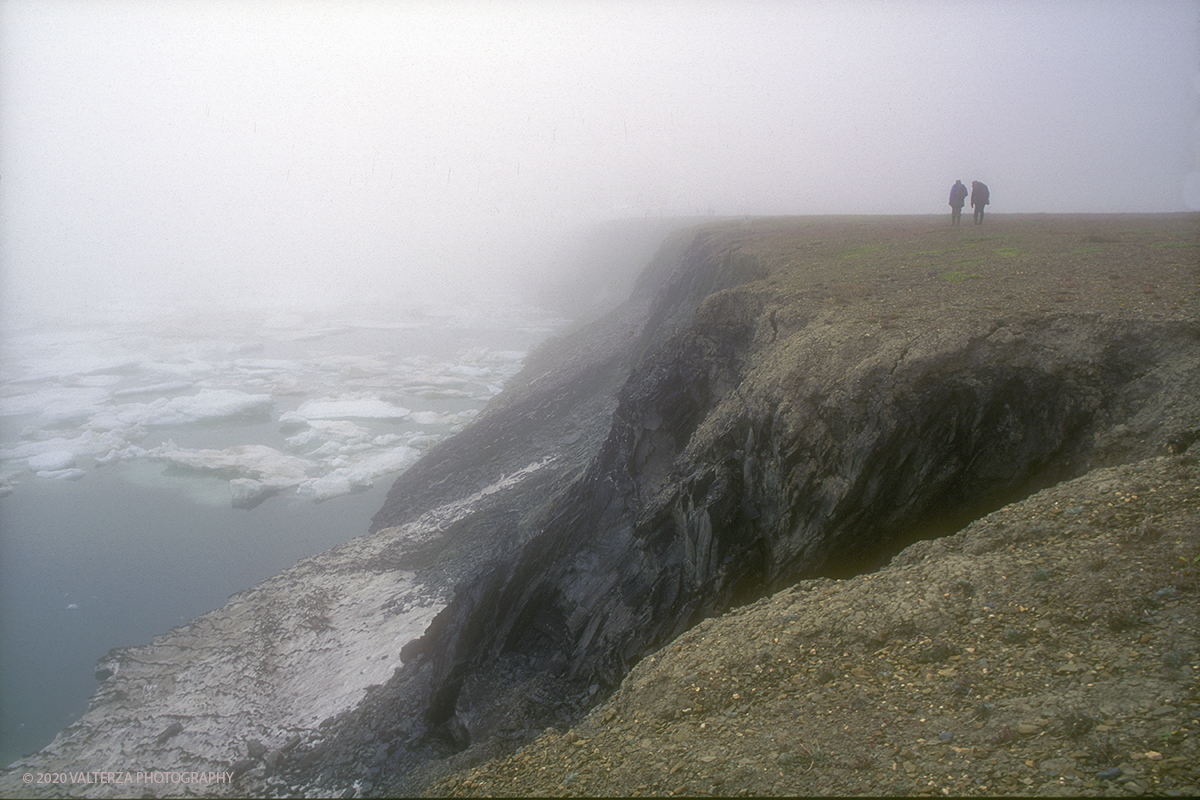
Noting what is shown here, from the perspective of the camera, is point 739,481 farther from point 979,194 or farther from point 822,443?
point 979,194

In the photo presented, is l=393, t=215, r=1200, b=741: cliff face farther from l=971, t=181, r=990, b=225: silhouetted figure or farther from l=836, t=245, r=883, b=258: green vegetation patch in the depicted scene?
l=971, t=181, r=990, b=225: silhouetted figure

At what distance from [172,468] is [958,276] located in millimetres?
40618

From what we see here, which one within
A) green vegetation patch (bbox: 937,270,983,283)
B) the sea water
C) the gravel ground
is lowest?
the sea water

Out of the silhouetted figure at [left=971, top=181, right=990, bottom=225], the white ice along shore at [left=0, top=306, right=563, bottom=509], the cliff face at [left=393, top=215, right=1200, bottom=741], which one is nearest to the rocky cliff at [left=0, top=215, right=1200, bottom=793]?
the cliff face at [left=393, top=215, right=1200, bottom=741]

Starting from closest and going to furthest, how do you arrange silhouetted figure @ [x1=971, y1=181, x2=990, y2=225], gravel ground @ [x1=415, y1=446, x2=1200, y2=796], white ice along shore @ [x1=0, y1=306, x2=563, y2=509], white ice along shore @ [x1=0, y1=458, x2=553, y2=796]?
1. gravel ground @ [x1=415, y1=446, x2=1200, y2=796]
2. white ice along shore @ [x1=0, y1=458, x2=553, y2=796]
3. silhouetted figure @ [x1=971, y1=181, x2=990, y2=225]
4. white ice along shore @ [x1=0, y1=306, x2=563, y2=509]

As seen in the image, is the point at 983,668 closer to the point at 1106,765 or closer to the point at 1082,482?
the point at 1106,765

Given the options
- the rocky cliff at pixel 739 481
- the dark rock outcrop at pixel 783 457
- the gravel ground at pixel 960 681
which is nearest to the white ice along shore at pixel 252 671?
the rocky cliff at pixel 739 481

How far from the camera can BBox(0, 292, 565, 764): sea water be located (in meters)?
23.2

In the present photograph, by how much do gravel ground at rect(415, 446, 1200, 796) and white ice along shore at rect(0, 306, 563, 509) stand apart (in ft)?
95.3

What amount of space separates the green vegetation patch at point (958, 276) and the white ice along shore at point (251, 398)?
96.5 feet

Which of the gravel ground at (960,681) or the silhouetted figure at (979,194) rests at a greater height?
the silhouetted figure at (979,194)

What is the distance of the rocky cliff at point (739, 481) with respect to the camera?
455 inches

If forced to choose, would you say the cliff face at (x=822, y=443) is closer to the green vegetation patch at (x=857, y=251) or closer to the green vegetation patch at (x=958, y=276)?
the green vegetation patch at (x=958, y=276)

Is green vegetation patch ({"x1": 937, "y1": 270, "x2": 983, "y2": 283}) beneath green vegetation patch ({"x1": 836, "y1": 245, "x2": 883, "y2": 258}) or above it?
beneath
